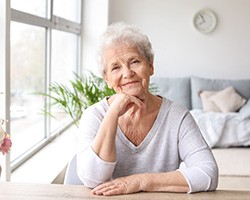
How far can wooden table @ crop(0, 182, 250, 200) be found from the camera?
4.45 feet

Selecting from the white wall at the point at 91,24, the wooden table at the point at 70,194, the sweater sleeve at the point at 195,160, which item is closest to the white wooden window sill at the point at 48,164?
the wooden table at the point at 70,194

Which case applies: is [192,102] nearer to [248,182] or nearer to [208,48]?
[208,48]

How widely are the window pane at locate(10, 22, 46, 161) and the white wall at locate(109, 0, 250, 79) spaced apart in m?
2.49

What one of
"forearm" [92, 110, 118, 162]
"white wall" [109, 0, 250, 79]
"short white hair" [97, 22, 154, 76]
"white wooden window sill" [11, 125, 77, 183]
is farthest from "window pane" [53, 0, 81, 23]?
"forearm" [92, 110, 118, 162]

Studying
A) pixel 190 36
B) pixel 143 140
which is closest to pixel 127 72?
pixel 143 140

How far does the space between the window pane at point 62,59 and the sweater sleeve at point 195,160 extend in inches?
91.9

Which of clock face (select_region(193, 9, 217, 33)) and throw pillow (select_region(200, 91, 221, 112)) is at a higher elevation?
clock face (select_region(193, 9, 217, 33))

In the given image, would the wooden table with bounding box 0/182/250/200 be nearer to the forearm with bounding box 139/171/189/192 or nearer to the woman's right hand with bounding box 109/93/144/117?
the forearm with bounding box 139/171/189/192

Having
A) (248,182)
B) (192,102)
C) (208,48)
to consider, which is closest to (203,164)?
(248,182)

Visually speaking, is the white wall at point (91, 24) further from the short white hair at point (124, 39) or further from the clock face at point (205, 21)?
the short white hair at point (124, 39)

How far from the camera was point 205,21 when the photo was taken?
5836 millimetres

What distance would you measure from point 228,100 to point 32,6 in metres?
2.97

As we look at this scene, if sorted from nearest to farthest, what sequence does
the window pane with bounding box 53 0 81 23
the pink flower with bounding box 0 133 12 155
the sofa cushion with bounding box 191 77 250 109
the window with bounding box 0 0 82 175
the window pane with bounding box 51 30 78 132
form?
1. the pink flower with bounding box 0 133 12 155
2. the window with bounding box 0 0 82 175
3. the window pane with bounding box 51 30 78 132
4. the window pane with bounding box 53 0 81 23
5. the sofa cushion with bounding box 191 77 250 109

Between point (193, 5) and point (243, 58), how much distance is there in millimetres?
1039
